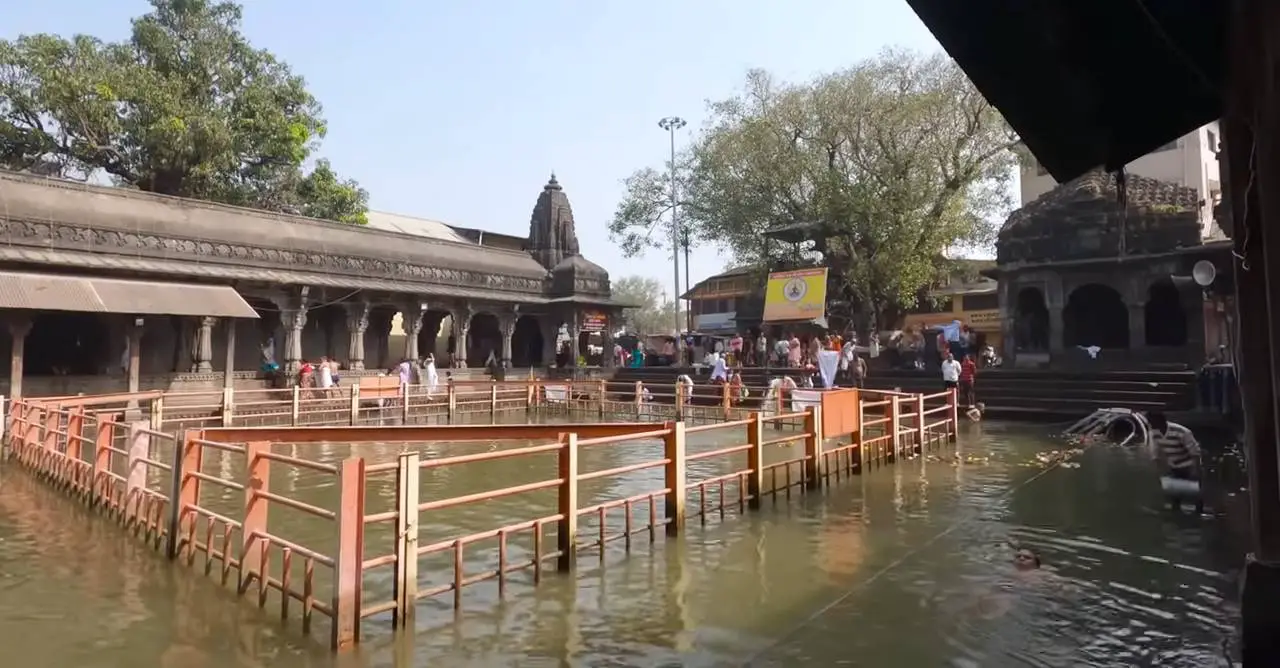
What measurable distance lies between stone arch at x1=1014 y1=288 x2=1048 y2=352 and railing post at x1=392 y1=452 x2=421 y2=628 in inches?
903

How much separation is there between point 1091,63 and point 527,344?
30.4 meters

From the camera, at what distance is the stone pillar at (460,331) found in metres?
27.5

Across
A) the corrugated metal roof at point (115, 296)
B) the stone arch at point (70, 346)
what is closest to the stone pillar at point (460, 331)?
the corrugated metal roof at point (115, 296)

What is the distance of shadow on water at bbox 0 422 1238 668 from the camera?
481cm

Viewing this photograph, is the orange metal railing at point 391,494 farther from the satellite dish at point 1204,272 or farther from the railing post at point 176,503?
the satellite dish at point 1204,272

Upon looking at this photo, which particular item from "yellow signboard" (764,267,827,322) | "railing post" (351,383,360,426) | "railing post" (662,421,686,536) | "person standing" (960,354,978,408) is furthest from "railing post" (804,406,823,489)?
"yellow signboard" (764,267,827,322)

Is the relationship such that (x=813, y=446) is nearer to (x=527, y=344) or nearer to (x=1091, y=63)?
(x=1091, y=63)

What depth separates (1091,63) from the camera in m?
3.88

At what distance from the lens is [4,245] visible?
679 inches

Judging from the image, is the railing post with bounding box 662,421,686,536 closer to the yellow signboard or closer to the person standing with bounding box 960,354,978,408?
the person standing with bounding box 960,354,978,408

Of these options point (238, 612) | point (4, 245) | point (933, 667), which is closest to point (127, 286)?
point (4, 245)

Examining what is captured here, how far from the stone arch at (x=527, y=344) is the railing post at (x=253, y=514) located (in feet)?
90.0

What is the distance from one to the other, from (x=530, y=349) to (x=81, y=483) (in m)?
24.3

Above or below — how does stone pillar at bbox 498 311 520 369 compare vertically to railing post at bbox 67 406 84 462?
above
